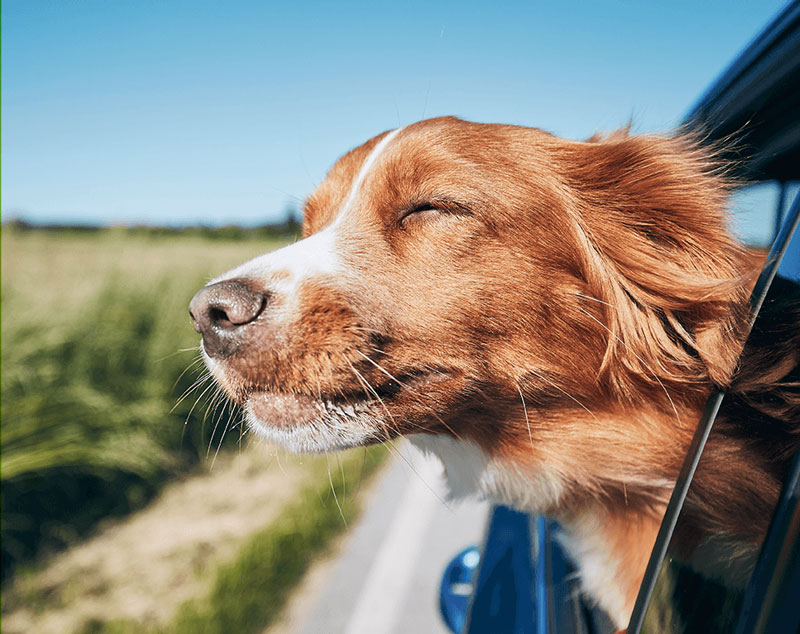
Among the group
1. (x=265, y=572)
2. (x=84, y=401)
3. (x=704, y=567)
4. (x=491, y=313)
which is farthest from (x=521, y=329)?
(x=84, y=401)

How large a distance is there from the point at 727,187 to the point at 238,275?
4.28 feet

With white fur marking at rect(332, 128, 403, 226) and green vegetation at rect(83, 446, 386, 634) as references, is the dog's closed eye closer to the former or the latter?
white fur marking at rect(332, 128, 403, 226)

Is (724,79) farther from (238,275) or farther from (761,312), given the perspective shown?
(238,275)

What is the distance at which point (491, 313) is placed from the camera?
4.80 ft

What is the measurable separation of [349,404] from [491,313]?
43 centimetres

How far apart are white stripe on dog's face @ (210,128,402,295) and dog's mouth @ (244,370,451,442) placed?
Result: 0.29 m

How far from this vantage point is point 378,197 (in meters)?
1.68

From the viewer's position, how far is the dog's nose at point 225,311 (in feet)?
4.59

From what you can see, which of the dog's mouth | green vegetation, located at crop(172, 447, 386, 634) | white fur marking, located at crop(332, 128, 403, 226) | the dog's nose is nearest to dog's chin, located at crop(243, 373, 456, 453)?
the dog's mouth

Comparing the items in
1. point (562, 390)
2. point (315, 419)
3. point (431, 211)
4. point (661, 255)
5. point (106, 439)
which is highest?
point (661, 255)

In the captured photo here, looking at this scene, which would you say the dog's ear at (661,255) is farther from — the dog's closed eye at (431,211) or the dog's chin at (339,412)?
the dog's chin at (339,412)

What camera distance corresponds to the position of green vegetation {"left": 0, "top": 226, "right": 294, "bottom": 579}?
4441mm

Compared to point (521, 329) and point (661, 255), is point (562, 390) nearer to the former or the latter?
point (521, 329)

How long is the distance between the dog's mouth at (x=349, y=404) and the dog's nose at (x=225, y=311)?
150 millimetres
